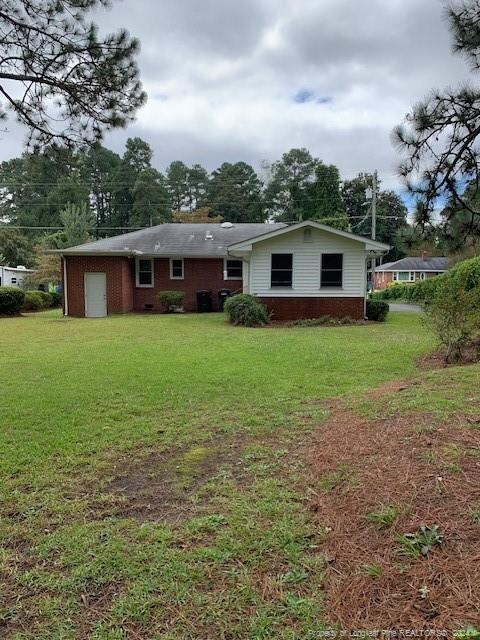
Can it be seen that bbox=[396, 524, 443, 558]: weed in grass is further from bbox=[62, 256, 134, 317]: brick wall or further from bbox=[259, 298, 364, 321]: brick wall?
bbox=[62, 256, 134, 317]: brick wall

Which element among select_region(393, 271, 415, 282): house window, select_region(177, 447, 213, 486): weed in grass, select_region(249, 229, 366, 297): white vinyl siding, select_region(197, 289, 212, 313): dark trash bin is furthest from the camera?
select_region(393, 271, 415, 282): house window

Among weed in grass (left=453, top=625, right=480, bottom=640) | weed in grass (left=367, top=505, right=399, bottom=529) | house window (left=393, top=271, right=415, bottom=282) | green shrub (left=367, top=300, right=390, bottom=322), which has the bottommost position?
weed in grass (left=453, top=625, right=480, bottom=640)

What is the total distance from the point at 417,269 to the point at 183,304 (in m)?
38.2

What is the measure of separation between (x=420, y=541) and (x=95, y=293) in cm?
1940

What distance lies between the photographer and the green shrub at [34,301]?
2359 cm

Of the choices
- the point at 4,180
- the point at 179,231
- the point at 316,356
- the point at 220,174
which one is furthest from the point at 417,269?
the point at 316,356

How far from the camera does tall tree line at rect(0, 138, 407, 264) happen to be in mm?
48875

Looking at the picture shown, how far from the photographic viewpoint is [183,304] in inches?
846

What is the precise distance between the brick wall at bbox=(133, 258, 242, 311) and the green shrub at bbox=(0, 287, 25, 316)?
527cm

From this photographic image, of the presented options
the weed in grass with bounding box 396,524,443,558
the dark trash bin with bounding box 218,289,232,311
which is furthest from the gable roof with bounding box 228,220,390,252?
the weed in grass with bounding box 396,524,443,558

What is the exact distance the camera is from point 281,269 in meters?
17.3

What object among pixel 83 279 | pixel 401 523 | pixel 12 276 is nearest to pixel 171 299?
pixel 83 279

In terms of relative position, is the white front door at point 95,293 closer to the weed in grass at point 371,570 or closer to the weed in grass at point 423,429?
the weed in grass at point 423,429

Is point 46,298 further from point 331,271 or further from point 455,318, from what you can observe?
point 455,318
